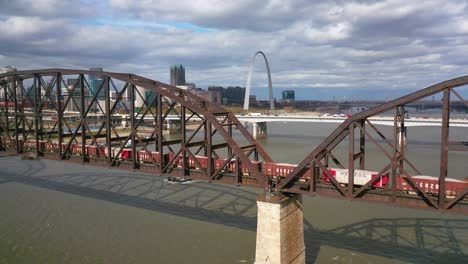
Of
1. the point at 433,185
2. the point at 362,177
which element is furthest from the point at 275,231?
the point at 433,185

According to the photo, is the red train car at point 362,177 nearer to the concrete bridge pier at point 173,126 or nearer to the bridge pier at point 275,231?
the bridge pier at point 275,231

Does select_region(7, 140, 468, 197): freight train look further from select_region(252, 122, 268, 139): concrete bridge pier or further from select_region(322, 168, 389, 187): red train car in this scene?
select_region(252, 122, 268, 139): concrete bridge pier

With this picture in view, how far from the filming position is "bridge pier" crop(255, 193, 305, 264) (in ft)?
82.0

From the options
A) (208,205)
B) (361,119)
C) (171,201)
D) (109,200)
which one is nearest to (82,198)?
(109,200)

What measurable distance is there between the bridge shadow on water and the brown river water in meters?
0.09

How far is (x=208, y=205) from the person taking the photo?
43656 millimetres

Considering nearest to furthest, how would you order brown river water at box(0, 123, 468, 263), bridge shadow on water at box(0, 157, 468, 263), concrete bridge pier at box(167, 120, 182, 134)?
brown river water at box(0, 123, 468, 263) < bridge shadow on water at box(0, 157, 468, 263) < concrete bridge pier at box(167, 120, 182, 134)

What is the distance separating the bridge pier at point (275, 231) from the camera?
2500cm

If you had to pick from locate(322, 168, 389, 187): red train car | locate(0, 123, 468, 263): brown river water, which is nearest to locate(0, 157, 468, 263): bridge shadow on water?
locate(0, 123, 468, 263): brown river water

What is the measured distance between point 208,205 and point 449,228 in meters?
22.6

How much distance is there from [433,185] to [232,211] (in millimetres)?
22333

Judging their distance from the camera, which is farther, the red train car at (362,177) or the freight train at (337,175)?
the red train car at (362,177)

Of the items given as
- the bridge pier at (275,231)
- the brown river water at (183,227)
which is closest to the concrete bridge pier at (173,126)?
the brown river water at (183,227)

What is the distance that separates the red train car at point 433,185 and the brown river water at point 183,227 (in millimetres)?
8725
